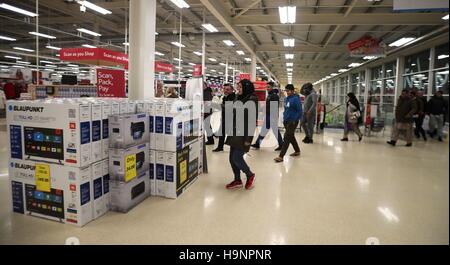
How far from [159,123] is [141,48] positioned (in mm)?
1346

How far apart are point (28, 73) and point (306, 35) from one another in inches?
615

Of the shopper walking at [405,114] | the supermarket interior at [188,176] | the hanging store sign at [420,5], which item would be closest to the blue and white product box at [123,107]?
the supermarket interior at [188,176]

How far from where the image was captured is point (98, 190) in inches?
118

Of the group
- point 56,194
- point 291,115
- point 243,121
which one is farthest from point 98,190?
point 291,115

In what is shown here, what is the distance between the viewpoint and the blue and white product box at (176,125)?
11.3ft

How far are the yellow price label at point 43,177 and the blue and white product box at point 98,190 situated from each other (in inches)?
16.6

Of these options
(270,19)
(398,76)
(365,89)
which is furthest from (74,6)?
(365,89)

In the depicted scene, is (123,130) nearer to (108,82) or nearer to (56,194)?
(56,194)

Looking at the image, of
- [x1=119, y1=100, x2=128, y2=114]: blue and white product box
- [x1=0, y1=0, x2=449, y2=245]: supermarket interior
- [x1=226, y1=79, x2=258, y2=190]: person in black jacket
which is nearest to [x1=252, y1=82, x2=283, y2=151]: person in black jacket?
[x1=0, y1=0, x2=449, y2=245]: supermarket interior

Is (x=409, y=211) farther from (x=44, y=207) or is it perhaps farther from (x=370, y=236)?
(x=44, y=207)

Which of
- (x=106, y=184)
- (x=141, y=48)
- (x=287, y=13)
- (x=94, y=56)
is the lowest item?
(x=106, y=184)

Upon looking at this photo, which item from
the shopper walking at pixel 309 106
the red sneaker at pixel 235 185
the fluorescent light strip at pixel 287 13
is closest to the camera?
the red sneaker at pixel 235 185

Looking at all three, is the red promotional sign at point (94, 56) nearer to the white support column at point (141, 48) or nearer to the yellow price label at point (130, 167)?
the white support column at point (141, 48)

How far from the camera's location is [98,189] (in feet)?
9.84
